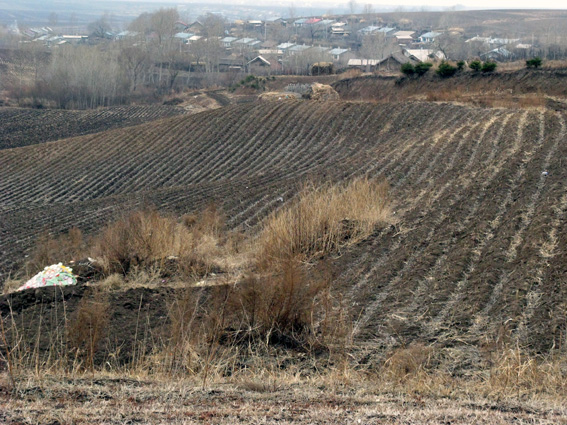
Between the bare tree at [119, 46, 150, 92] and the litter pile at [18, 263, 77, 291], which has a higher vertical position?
the bare tree at [119, 46, 150, 92]

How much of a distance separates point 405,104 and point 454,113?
9.91 ft

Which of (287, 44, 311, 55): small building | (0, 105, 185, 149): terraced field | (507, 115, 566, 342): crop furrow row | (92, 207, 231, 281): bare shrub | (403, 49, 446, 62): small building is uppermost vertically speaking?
(287, 44, 311, 55): small building

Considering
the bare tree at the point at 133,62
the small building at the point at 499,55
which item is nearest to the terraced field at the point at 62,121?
the bare tree at the point at 133,62

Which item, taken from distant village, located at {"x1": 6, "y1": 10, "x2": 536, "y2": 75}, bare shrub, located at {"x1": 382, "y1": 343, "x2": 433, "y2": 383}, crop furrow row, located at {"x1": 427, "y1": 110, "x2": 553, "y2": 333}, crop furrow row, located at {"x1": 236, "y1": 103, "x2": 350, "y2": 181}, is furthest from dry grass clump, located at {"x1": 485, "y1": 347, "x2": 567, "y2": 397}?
distant village, located at {"x1": 6, "y1": 10, "x2": 536, "y2": 75}

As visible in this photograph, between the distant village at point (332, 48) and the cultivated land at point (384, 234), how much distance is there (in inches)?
1076

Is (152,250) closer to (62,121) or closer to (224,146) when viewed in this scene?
(224,146)

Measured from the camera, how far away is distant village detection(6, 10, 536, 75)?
2729 inches

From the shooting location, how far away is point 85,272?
878 cm

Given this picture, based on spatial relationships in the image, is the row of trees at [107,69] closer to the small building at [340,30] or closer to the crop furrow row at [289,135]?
the crop furrow row at [289,135]

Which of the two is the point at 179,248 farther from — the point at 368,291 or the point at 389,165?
the point at 389,165

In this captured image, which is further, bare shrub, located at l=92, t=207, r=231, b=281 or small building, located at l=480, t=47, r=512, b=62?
small building, located at l=480, t=47, r=512, b=62

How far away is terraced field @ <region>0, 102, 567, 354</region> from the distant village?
25.5m

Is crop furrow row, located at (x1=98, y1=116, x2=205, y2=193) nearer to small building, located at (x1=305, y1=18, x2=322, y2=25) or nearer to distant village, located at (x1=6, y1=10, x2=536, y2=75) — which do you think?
distant village, located at (x1=6, y1=10, x2=536, y2=75)

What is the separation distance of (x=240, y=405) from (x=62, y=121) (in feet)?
144
